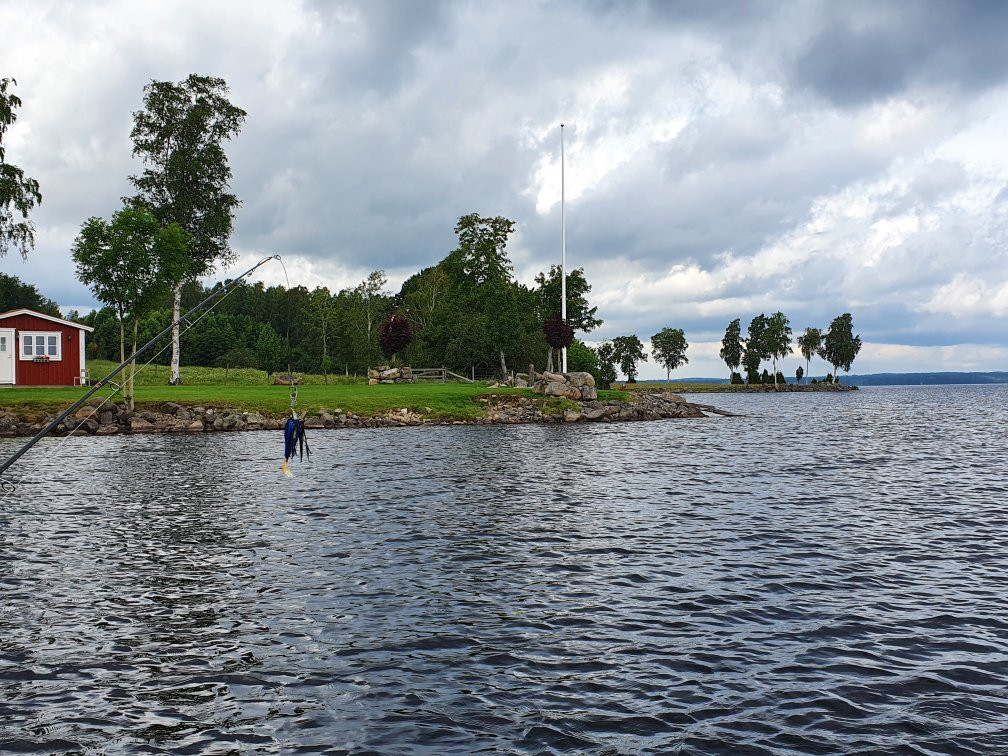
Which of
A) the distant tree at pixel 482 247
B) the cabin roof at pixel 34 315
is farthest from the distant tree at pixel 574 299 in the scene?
the cabin roof at pixel 34 315

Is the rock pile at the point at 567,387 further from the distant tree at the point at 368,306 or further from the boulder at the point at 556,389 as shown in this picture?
the distant tree at the point at 368,306

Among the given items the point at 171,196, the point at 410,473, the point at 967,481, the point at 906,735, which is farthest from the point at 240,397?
the point at 906,735

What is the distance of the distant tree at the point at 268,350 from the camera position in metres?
108

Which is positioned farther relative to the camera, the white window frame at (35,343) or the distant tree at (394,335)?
the distant tree at (394,335)

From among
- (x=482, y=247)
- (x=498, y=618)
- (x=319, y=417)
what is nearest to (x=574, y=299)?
(x=482, y=247)

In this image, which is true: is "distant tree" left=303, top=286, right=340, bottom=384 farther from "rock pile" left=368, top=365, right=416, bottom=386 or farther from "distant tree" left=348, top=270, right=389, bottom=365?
"rock pile" left=368, top=365, right=416, bottom=386

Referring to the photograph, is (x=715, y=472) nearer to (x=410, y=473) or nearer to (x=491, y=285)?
(x=410, y=473)

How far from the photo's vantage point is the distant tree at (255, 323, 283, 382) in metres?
108

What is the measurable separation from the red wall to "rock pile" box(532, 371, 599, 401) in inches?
1591

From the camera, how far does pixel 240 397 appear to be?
58438 millimetres

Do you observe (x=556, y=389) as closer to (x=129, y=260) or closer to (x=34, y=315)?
(x=129, y=260)

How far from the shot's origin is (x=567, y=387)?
73.2 meters

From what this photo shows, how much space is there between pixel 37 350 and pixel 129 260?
20.8m

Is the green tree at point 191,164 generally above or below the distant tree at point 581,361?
above
